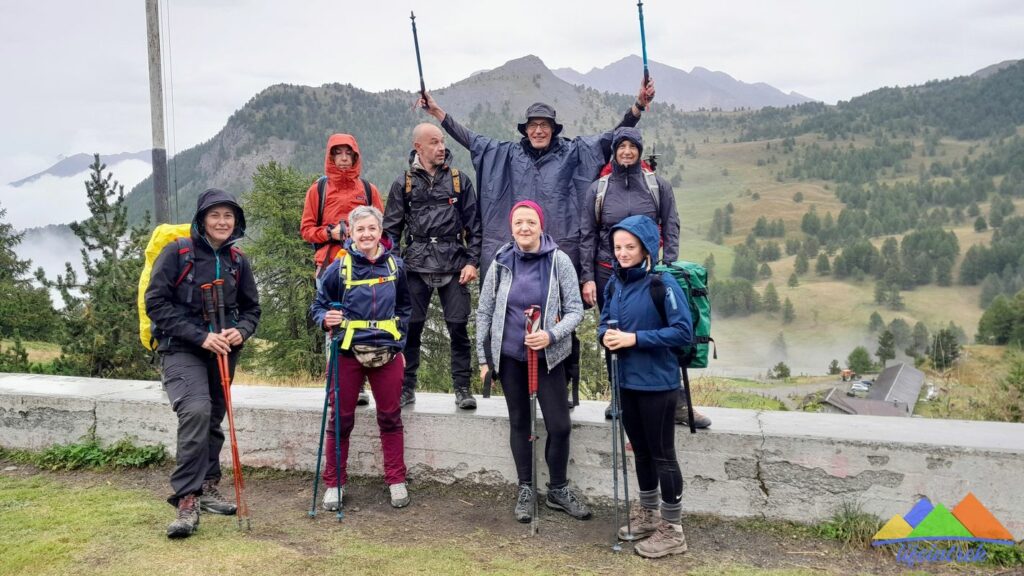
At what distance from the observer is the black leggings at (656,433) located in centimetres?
408

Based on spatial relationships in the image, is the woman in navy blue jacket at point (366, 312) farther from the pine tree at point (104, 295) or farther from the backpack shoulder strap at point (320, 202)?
the pine tree at point (104, 295)

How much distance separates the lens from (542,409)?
4574 millimetres

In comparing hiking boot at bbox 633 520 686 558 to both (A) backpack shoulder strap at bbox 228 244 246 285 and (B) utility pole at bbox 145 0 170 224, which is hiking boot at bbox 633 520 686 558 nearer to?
(A) backpack shoulder strap at bbox 228 244 246 285

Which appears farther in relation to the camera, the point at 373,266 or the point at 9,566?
the point at 373,266

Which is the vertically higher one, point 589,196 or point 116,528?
point 589,196

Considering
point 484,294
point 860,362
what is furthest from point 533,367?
point 860,362

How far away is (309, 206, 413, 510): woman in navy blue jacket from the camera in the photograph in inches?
181

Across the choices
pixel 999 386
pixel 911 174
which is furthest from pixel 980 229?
pixel 999 386

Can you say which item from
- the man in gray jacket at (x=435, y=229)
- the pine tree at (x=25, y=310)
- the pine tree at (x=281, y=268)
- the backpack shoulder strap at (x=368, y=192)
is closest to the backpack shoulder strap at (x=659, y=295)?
the man in gray jacket at (x=435, y=229)

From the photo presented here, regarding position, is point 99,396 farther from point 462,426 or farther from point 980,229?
point 980,229

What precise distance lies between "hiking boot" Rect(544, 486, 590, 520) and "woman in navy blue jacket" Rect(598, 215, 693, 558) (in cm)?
57

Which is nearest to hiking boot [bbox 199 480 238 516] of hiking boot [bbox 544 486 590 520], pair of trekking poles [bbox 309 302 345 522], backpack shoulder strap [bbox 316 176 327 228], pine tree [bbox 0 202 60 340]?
pair of trekking poles [bbox 309 302 345 522]

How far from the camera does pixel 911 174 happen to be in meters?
189

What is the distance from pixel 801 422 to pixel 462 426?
2402mm
